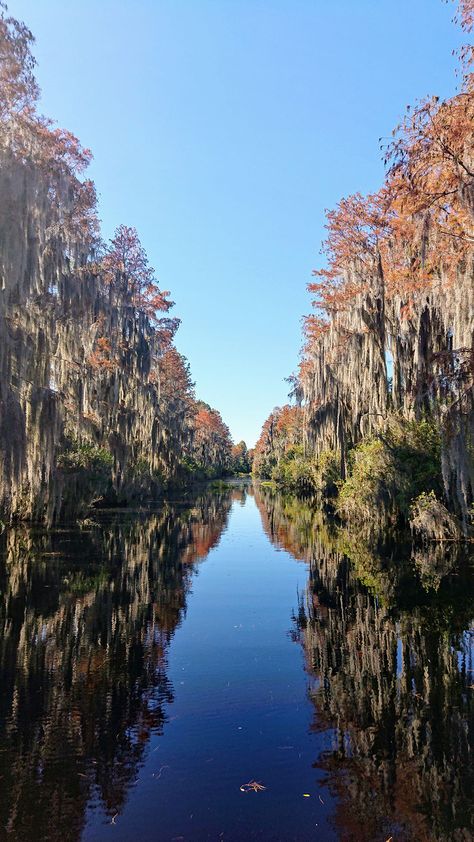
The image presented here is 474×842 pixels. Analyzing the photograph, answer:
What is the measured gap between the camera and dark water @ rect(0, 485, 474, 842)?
3863mm

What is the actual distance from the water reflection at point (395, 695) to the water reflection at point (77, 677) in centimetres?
186

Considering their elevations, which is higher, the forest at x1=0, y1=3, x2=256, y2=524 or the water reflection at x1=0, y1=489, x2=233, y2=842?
the forest at x1=0, y1=3, x2=256, y2=524

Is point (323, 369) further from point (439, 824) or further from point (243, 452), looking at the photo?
point (243, 452)

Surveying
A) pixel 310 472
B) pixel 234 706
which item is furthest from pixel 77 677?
pixel 310 472

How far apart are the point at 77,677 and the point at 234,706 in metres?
1.94

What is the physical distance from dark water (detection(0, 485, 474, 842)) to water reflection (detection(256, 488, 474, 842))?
2 centimetres

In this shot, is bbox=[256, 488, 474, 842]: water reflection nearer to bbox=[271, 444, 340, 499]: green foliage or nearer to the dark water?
the dark water

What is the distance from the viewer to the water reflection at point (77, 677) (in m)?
4.07

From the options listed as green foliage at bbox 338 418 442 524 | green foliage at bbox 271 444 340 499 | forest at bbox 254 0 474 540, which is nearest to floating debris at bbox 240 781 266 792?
forest at bbox 254 0 474 540

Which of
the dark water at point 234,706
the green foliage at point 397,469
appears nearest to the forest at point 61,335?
the dark water at point 234,706

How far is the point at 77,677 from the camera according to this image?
633 cm

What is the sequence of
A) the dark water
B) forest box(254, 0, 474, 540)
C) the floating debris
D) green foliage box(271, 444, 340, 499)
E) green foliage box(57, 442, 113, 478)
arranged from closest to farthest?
the dark water
the floating debris
forest box(254, 0, 474, 540)
green foliage box(57, 442, 113, 478)
green foliage box(271, 444, 340, 499)

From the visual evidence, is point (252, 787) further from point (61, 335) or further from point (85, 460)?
point (85, 460)

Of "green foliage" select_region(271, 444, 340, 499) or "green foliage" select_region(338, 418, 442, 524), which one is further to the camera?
"green foliage" select_region(271, 444, 340, 499)
